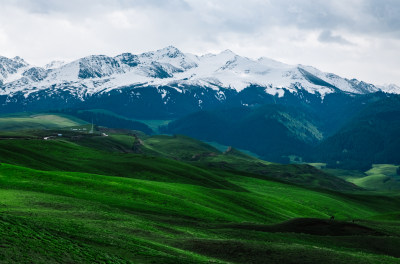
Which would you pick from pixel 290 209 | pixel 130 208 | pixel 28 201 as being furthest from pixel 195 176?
pixel 28 201

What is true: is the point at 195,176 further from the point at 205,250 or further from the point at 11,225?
the point at 11,225

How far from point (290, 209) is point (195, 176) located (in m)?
44.0

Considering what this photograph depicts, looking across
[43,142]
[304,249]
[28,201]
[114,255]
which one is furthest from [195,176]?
[114,255]

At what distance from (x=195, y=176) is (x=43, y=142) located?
6373cm

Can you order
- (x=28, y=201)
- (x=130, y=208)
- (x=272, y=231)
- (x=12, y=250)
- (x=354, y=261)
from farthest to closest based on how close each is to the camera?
(x=130, y=208)
(x=272, y=231)
(x=28, y=201)
(x=354, y=261)
(x=12, y=250)

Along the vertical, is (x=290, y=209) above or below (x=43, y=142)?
below

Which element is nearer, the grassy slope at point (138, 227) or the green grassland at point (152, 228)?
the grassy slope at point (138, 227)

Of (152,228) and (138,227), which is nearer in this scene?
(138,227)

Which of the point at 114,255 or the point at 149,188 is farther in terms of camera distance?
the point at 149,188

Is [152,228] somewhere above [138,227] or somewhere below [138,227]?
below

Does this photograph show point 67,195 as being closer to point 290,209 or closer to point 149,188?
point 149,188

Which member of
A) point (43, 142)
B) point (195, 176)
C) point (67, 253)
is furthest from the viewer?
point (43, 142)

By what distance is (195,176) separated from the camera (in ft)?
564

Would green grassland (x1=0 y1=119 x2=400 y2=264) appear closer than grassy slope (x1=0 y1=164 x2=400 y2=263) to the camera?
No
